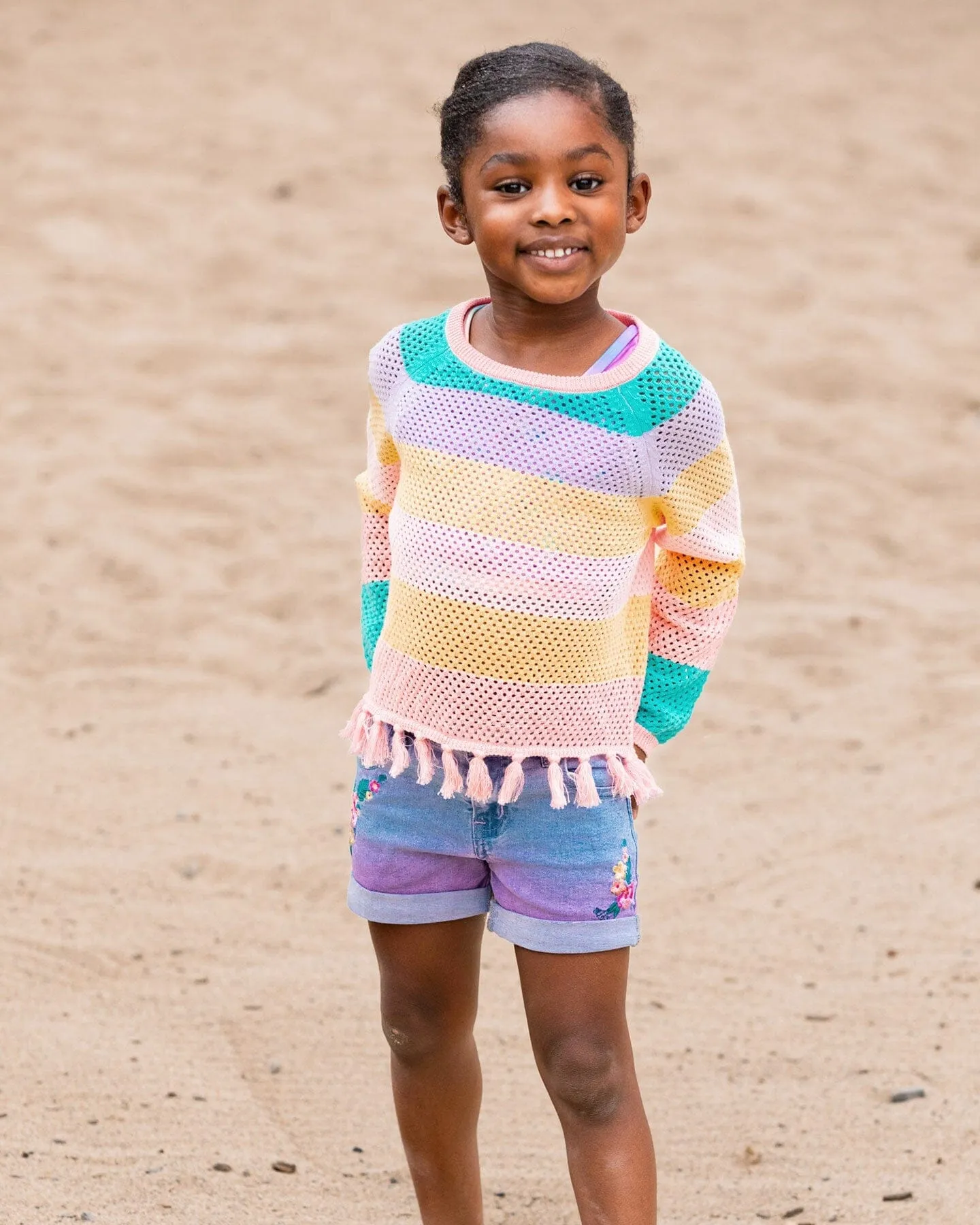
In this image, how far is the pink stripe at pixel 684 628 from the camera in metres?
2.33

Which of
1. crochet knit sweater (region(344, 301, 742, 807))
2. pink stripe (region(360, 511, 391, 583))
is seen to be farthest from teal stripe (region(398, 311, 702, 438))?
pink stripe (region(360, 511, 391, 583))

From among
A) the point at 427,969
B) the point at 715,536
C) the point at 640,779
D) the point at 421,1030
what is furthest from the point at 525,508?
the point at 421,1030

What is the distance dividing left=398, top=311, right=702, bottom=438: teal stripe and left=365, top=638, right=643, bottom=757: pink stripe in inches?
13.6

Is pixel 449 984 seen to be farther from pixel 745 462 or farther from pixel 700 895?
pixel 745 462

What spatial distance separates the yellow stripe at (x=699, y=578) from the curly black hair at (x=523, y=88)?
1.71 feet

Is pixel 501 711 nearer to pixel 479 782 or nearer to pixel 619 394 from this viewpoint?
pixel 479 782

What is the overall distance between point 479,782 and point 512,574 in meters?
0.27

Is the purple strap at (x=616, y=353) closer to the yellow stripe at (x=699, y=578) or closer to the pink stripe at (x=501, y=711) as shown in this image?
the yellow stripe at (x=699, y=578)

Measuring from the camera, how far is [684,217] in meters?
7.56

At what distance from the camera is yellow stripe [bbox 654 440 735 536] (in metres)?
2.16

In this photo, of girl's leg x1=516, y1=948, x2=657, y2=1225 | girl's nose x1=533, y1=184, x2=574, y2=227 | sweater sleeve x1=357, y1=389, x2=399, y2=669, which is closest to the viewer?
girl's nose x1=533, y1=184, x2=574, y2=227

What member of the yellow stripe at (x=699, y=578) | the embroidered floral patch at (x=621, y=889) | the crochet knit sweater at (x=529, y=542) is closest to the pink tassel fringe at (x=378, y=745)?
the crochet knit sweater at (x=529, y=542)

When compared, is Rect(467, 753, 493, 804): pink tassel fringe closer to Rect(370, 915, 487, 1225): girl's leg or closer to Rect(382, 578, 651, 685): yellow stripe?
Rect(382, 578, 651, 685): yellow stripe

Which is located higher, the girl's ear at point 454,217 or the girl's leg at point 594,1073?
the girl's ear at point 454,217
